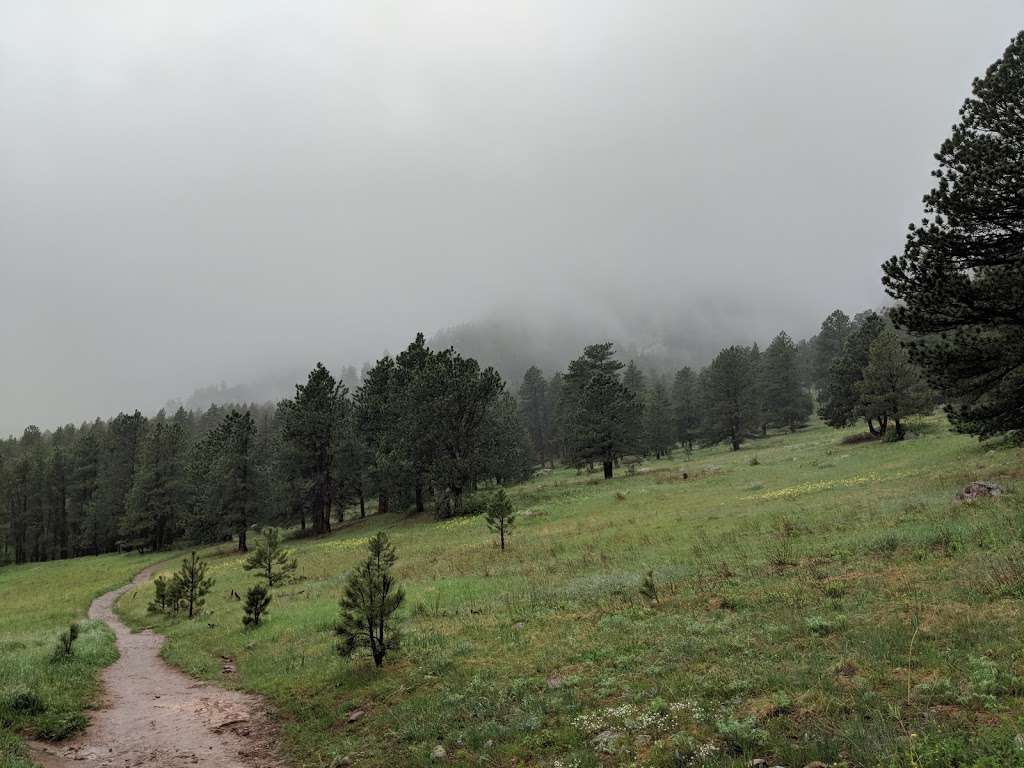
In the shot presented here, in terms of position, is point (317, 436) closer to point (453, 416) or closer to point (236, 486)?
point (236, 486)

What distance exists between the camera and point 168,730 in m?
11.6

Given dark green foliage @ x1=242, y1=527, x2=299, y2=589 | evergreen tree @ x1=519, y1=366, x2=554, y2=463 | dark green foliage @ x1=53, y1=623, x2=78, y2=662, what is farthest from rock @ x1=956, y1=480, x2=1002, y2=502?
evergreen tree @ x1=519, y1=366, x2=554, y2=463

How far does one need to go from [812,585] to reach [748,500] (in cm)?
2130

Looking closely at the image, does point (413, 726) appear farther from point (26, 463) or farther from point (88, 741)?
point (26, 463)

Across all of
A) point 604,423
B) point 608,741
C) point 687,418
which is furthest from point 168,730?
point 687,418

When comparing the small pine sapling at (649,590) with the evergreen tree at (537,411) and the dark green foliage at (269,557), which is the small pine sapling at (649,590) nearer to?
the dark green foliage at (269,557)

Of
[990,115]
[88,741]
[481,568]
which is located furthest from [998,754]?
[481,568]

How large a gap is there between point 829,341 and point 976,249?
110 m

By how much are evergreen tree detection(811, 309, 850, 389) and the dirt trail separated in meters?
117

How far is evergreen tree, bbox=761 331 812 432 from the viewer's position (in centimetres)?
9694

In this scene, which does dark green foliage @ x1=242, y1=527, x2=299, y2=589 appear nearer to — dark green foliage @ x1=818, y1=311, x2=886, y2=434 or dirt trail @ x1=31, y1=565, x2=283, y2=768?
dirt trail @ x1=31, y1=565, x2=283, y2=768

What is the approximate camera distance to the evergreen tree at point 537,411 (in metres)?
129

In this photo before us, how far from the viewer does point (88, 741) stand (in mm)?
11172

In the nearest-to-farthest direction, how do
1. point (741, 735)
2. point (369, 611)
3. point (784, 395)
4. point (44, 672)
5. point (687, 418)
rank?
point (741, 735)
point (369, 611)
point (44, 672)
point (784, 395)
point (687, 418)
